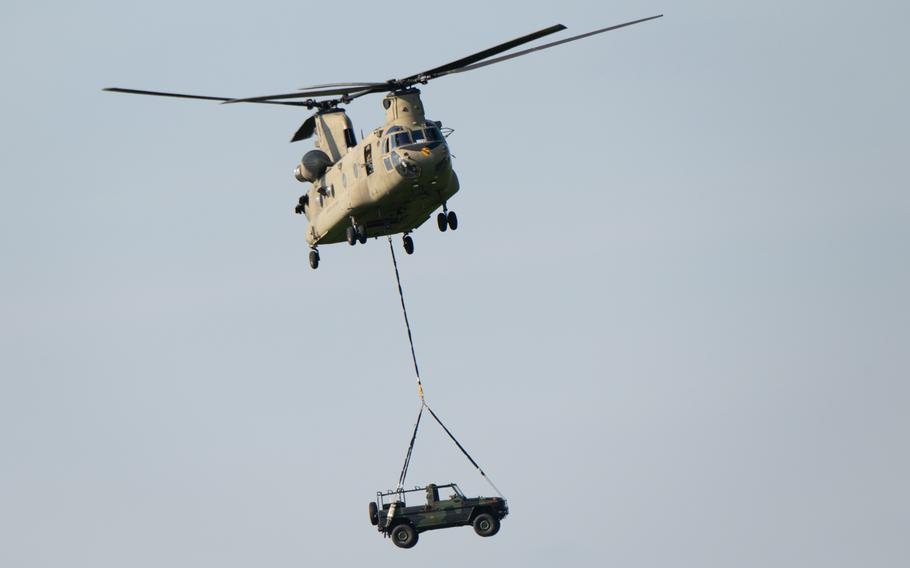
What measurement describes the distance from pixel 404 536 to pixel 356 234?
32.2ft

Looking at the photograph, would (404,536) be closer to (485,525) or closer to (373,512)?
(373,512)

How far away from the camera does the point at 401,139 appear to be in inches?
2028

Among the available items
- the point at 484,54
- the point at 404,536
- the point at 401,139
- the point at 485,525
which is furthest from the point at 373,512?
the point at 484,54

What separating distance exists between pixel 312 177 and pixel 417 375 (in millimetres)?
8681

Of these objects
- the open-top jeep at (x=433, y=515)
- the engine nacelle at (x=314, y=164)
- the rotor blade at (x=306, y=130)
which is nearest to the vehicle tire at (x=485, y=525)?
the open-top jeep at (x=433, y=515)

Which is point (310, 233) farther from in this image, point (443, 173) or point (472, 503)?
point (472, 503)

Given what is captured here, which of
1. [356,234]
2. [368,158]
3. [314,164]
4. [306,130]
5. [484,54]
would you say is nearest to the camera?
[484,54]

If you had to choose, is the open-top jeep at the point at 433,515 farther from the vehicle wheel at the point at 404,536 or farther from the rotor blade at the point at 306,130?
the rotor blade at the point at 306,130

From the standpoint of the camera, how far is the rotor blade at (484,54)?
48.7m

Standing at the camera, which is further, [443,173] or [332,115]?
[332,115]

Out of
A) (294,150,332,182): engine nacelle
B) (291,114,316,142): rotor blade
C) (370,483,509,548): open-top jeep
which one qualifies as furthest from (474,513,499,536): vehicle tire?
(291,114,316,142): rotor blade

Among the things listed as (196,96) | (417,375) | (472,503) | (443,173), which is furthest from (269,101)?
(472,503)

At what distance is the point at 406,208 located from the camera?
53438 mm

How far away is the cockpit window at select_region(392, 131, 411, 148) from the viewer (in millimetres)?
51406
